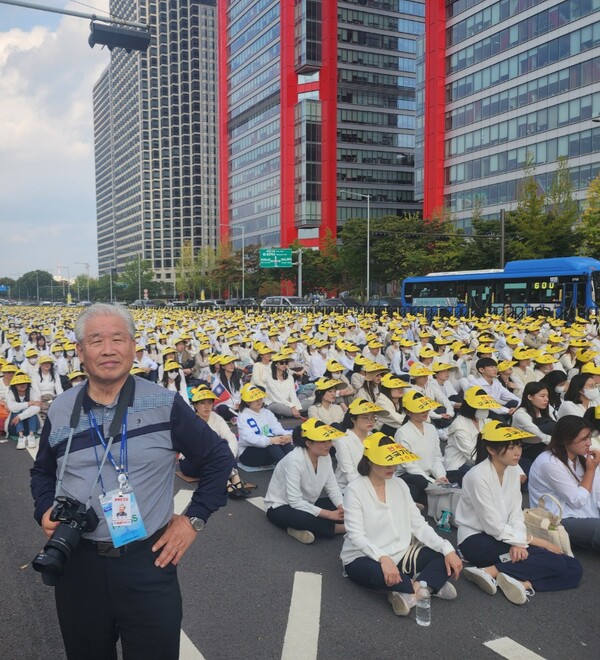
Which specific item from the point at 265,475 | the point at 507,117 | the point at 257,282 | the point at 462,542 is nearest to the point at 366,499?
the point at 462,542

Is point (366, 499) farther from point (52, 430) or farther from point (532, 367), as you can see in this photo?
point (532, 367)

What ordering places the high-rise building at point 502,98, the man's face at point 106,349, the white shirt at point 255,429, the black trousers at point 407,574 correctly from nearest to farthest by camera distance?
the man's face at point 106,349 < the black trousers at point 407,574 < the white shirt at point 255,429 < the high-rise building at point 502,98

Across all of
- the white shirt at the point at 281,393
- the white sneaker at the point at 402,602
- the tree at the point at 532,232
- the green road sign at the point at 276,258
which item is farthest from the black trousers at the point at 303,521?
the green road sign at the point at 276,258

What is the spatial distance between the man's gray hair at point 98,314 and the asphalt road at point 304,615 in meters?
2.31

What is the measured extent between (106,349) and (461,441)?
15.8 ft

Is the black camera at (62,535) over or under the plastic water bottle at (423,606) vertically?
over

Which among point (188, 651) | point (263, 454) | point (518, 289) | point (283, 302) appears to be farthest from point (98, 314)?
point (283, 302)

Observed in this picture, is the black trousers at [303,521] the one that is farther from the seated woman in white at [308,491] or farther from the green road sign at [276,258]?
the green road sign at [276,258]

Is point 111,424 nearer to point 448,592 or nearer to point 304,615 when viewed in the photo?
point 304,615

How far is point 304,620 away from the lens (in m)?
3.97

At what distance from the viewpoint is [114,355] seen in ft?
7.84

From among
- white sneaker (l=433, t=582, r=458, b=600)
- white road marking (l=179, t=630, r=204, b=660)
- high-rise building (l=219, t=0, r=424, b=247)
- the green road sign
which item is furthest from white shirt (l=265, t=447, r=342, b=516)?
high-rise building (l=219, t=0, r=424, b=247)

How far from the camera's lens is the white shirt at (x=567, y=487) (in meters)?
4.94

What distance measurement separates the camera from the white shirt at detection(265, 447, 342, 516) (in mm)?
5336
